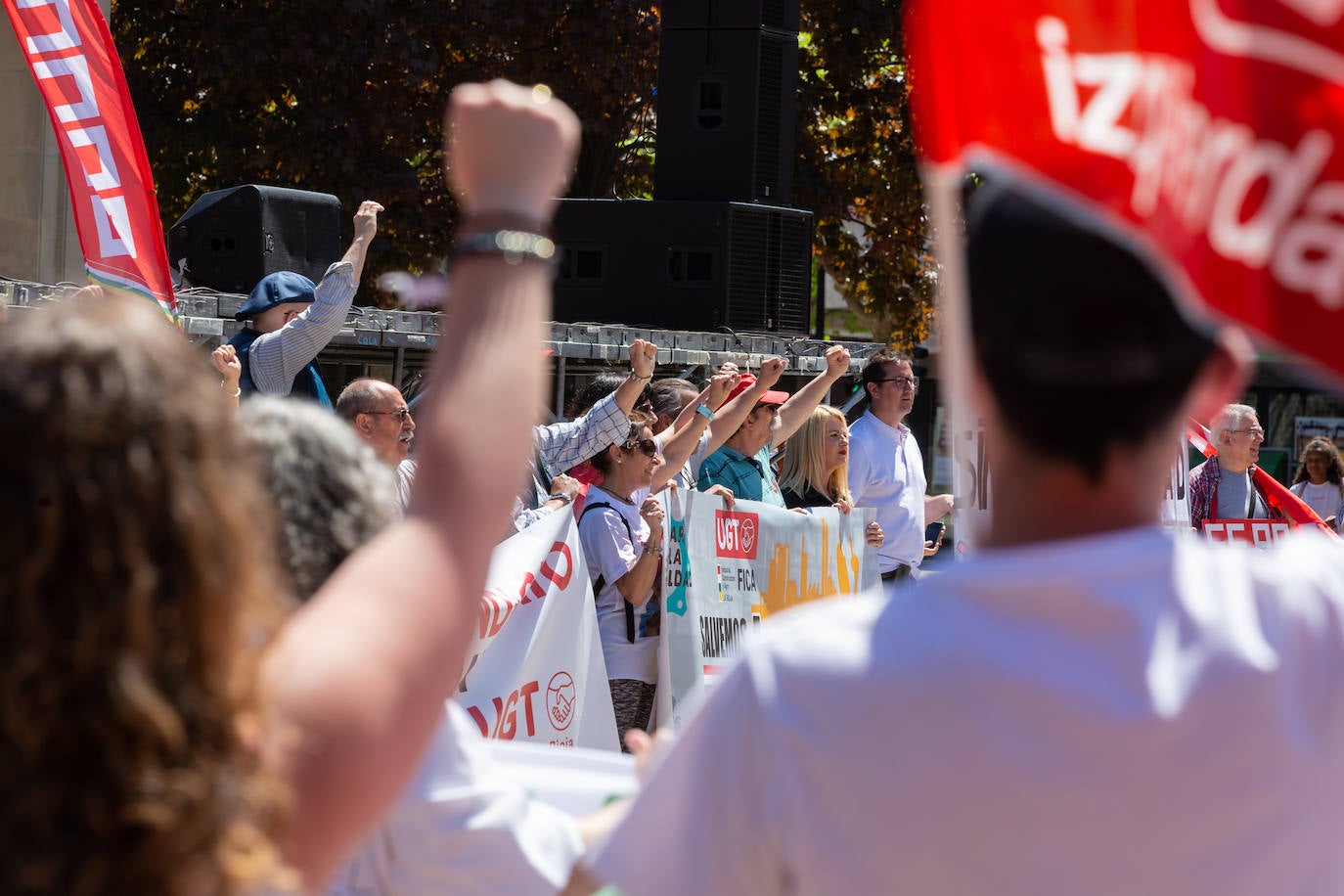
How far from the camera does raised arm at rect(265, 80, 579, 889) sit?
3.58ft

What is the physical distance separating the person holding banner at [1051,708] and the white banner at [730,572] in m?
4.65

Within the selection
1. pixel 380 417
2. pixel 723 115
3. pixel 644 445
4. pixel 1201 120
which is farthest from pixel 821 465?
pixel 723 115

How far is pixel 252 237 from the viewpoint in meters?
9.31

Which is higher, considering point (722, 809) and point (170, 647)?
point (170, 647)

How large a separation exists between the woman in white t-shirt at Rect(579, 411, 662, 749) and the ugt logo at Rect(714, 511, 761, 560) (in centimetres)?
55

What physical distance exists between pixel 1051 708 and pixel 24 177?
13017 millimetres

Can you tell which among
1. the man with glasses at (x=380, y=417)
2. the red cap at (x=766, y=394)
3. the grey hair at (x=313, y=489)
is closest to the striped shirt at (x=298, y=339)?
the man with glasses at (x=380, y=417)

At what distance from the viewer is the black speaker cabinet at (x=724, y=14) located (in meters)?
13.3

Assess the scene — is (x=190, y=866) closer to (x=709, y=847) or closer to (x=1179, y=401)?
(x=709, y=847)

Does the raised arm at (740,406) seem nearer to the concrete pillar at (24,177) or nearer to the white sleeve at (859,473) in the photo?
the white sleeve at (859,473)

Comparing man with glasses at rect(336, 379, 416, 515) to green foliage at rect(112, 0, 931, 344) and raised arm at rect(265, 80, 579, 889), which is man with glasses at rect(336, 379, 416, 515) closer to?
raised arm at rect(265, 80, 579, 889)

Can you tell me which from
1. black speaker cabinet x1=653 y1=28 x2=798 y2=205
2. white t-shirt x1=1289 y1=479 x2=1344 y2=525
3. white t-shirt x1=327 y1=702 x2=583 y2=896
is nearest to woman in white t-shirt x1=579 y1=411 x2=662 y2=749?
white t-shirt x1=327 y1=702 x2=583 y2=896

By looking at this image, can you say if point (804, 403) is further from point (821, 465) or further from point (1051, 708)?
point (1051, 708)

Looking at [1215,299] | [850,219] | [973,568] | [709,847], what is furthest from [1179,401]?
[850,219]
